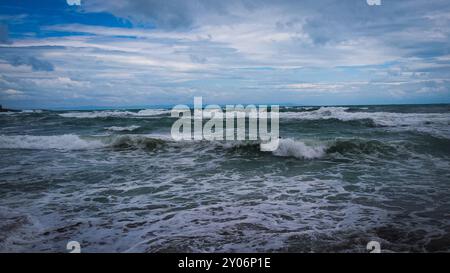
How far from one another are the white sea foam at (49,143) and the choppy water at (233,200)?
212 centimetres

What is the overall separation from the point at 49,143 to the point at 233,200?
11.9m

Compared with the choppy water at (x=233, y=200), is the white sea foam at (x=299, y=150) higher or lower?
higher

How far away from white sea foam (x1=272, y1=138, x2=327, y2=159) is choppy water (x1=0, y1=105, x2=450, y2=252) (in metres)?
0.04

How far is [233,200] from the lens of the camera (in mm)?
6055

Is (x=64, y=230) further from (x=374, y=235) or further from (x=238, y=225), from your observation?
(x=374, y=235)

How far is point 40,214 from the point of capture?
17.5 feet

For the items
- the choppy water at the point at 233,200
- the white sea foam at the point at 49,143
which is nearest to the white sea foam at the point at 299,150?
the choppy water at the point at 233,200

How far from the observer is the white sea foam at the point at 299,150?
36.0 ft

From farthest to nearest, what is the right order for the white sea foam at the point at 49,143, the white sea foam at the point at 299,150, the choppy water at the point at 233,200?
the white sea foam at the point at 49,143 → the white sea foam at the point at 299,150 → the choppy water at the point at 233,200

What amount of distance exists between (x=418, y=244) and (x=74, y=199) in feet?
19.2
